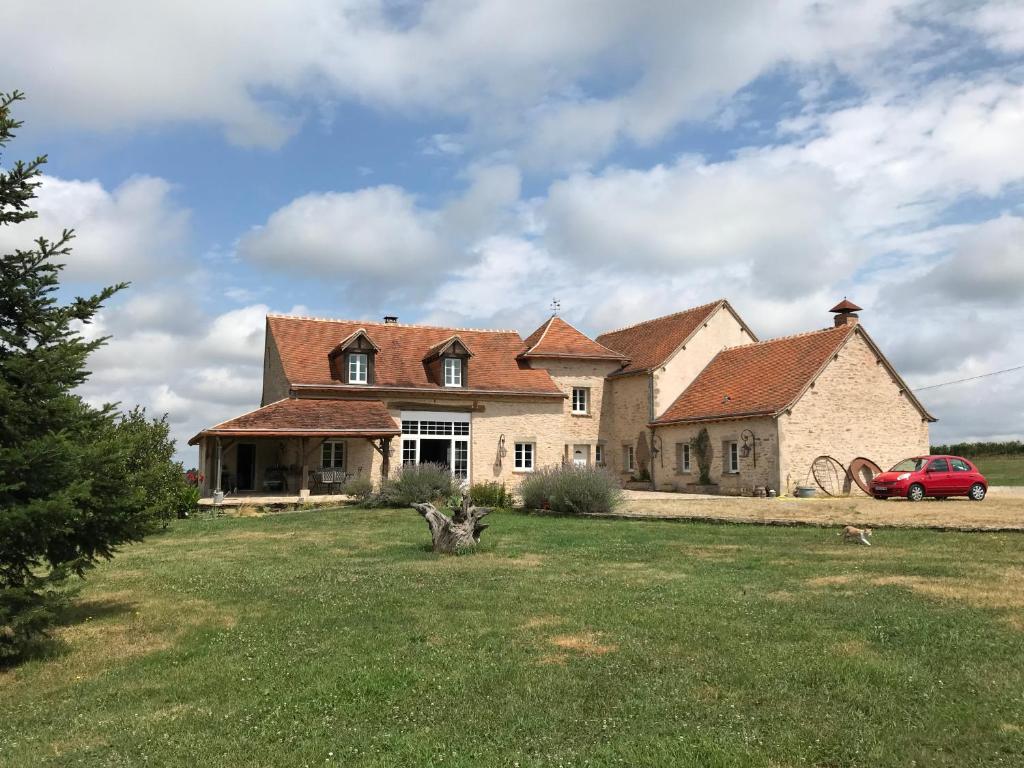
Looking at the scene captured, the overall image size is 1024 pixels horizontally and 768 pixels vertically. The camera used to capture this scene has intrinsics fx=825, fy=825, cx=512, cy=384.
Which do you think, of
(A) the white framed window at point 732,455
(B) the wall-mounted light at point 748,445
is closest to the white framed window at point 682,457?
(A) the white framed window at point 732,455

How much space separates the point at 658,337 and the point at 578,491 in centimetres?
1540

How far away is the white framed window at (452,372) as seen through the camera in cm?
3031

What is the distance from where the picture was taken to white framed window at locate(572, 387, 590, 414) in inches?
1351

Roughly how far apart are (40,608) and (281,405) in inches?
794

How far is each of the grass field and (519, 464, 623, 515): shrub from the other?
343 inches

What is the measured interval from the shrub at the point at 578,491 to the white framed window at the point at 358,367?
394 inches

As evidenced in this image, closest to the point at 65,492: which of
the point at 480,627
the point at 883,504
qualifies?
the point at 480,627

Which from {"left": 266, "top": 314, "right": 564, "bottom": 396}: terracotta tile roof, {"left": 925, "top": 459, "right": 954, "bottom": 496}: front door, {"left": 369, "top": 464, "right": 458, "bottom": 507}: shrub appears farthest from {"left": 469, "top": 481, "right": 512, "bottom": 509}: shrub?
{"left": 925, "top": 459, "right": 954, "bottom": 496}: front door

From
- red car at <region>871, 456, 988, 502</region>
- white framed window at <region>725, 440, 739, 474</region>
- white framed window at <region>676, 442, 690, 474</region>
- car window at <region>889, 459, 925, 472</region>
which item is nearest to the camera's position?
red car at <region>871, 456, 988, 502</region>

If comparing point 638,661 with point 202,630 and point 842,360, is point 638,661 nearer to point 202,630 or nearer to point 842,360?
point 202,630

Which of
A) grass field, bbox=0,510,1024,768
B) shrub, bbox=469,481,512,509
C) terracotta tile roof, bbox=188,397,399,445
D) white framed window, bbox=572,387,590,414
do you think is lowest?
grass field, bbox=0,510,1024,768

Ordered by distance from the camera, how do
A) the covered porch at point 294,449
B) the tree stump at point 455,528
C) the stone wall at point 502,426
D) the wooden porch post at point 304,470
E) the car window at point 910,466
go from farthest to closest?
the stone wall at point 502,426
the wooden porch post at point 304,470
the covered porch at point 294,449
the car window at point 910,466
the tree stump at point 455,528

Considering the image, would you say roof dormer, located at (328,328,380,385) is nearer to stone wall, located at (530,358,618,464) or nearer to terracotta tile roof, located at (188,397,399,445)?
terracotta tile roof, located at (188,397,399,445)

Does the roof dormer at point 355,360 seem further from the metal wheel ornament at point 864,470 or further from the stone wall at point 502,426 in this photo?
the metal wheel ornament at point 864,470
